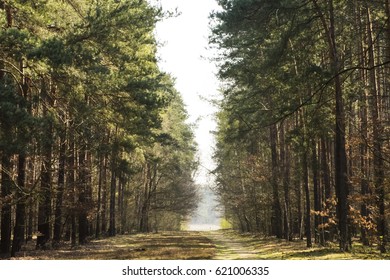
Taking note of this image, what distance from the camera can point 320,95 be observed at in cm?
775

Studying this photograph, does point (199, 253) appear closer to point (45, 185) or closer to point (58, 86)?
point (45, 185)

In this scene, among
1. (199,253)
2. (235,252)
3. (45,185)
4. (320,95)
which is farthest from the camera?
(235,252)

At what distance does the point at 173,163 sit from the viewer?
48344mm

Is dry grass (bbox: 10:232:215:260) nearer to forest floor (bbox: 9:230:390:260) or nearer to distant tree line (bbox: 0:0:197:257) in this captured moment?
forest floor (bbox: 9:230:390:260)

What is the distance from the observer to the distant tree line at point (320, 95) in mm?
14535

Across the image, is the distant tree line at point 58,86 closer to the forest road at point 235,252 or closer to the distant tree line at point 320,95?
the distant tree line at point 320,95

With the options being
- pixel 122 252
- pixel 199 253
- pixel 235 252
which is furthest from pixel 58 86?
pixel 235 252

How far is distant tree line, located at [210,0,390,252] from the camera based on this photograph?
1454cm

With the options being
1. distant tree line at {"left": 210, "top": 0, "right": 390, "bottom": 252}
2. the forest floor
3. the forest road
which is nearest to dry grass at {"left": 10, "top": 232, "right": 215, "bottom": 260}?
the forest floor

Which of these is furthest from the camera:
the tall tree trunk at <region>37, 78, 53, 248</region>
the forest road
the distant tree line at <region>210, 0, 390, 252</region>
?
the forest road

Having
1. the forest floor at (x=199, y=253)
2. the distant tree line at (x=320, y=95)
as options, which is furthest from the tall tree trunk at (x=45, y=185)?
the distant tree line at (x=320, y=95)

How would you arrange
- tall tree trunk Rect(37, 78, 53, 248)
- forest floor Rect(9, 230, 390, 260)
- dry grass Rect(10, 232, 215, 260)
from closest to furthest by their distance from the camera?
tall tree trunk Rect(37, 78, 53, 248), forest floor Rect(9, 230, 390, 260), dry grass Rect(10, 232, 215, 260)

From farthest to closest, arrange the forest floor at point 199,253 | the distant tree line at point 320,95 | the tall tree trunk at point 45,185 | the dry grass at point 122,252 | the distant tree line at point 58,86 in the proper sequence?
the dry grass at point 122,252, the forest floor at point 199,253, the tall tree trunk at point 45,185, the distant tree line at point 320,95, the distant tree line at point 58,86

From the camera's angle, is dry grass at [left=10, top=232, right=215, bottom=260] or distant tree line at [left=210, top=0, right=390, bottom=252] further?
dry grass at [left=10, top=232, right=215, bottom=260]
